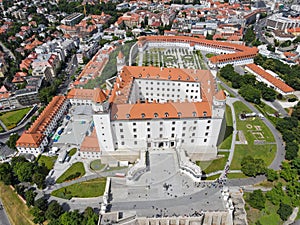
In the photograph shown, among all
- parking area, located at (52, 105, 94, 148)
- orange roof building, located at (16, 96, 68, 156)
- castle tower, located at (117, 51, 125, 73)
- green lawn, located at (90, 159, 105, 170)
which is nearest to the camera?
green lawn, located at (90, 159, 105, 170)

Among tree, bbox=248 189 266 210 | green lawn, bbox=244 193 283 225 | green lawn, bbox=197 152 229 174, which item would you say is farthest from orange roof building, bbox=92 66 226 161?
green lawn, bbox=244 193 283 225

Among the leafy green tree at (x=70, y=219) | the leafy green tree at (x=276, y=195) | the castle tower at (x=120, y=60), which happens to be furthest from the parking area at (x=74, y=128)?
the leafy green tree at (x=276, y=195)

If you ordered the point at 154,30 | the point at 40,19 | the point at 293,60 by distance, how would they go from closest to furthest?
the point at 293,60, the point at 154,30, the point at 40,19

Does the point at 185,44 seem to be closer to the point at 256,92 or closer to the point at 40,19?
the point at 256,92

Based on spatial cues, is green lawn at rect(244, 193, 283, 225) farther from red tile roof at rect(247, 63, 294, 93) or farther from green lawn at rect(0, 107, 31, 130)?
green lawn at rect(0, 107, 31, 130)

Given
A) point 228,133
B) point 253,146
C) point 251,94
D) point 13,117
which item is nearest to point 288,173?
point 253,146

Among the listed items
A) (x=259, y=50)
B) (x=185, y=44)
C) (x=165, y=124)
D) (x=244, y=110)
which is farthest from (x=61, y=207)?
(x=259, y=50)

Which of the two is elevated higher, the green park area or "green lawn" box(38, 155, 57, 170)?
"green lawn" box(38, 155, 57, 170)
